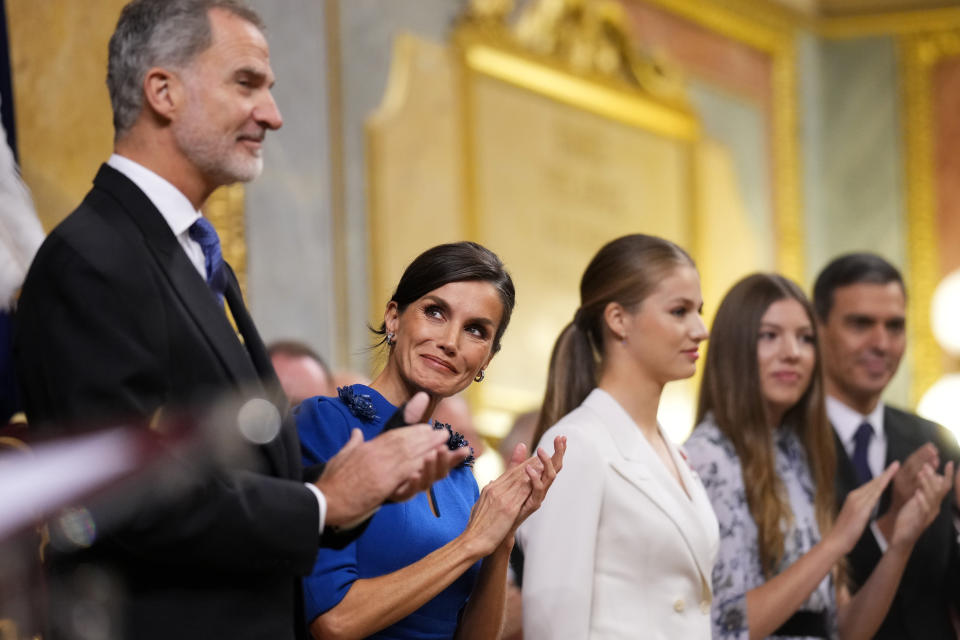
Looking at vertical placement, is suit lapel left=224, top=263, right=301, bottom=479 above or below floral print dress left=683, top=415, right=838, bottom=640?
above

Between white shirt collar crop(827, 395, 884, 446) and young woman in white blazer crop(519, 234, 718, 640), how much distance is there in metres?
1.16

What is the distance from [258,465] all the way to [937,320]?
8.19 m

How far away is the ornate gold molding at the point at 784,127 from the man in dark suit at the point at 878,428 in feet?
16.5

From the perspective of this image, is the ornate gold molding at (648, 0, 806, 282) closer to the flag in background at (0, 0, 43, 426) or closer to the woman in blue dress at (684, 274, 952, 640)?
the woman in blue dress at (684, 274, 952, 640)

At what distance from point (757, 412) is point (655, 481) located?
29.6 inches

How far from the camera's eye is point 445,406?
5336 millimetres

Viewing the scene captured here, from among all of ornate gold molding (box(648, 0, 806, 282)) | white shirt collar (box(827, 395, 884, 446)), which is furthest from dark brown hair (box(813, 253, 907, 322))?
ornate gold molding (box(648, 0, 806, 282))

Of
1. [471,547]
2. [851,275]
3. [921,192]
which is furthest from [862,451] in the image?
[921,192]

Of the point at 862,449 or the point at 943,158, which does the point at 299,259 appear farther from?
the point at 943,158

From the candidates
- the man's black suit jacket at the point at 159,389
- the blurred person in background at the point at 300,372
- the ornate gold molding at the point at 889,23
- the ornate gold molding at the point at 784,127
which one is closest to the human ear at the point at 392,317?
the man's black suit jacket at the point at 159,389

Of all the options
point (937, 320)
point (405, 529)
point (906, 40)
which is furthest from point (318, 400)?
point (906, 40)

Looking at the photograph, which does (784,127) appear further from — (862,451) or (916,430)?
(862,451)

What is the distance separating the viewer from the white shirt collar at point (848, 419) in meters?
4.59

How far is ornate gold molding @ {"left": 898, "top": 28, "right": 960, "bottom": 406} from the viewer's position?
9.91 m
